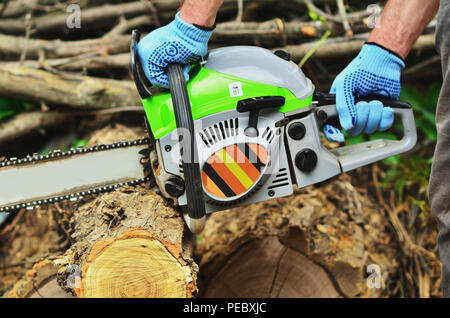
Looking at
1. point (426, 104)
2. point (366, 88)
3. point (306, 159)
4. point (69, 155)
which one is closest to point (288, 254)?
point (306, 159)

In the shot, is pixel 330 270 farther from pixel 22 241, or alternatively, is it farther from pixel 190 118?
pixel 22 241

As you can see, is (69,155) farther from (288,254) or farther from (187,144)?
(288,254)

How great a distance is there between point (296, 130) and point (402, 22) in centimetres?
60

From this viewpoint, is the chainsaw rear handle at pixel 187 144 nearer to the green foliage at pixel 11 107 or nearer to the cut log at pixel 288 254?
the cut log at pixel 288 254

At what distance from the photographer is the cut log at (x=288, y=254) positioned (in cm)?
187

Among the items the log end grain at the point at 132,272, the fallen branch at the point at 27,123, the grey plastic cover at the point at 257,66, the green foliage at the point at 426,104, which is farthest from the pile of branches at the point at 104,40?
the log end grain at the point at 132,272

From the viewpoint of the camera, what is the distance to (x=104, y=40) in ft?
7.91

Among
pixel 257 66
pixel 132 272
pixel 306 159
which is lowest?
pixel 132 272

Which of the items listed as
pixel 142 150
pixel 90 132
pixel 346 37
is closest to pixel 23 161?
pixel 142 150

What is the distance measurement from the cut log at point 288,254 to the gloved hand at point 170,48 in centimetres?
89

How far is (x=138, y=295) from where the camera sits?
1302 mm

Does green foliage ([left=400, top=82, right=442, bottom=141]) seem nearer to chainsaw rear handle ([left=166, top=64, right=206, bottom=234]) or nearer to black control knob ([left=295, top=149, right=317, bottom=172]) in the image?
black control knob ([left=295, top=149, right=317, bottom=172])

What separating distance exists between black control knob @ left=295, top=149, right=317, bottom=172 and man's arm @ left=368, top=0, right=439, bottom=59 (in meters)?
0.53

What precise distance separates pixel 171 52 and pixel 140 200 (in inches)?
21.6
